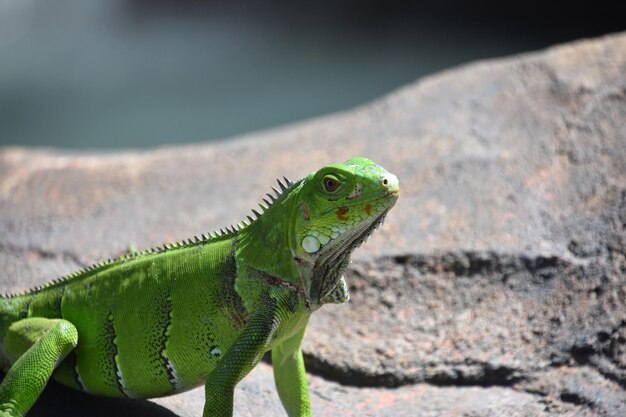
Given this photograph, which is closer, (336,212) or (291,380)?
(336,212)

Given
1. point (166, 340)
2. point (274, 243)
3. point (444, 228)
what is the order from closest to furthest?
point (274, 243) → point (166, 340) → point (444, 228)

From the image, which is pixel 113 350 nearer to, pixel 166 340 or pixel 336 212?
pixel 166 340

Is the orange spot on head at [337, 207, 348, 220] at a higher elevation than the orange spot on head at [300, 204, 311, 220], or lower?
higher

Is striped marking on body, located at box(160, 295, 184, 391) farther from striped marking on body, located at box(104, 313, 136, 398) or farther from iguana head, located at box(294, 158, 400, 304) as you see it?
iguana head, located at box(294, 158, 400, 304)

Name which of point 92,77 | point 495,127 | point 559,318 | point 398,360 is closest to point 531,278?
point 559,318

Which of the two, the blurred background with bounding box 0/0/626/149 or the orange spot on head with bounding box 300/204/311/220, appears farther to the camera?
the blurred background with bounding box 0/0/626/149

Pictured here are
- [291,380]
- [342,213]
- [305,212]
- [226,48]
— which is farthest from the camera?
[226,48]

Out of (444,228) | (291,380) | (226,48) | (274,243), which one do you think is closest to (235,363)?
(274,243)

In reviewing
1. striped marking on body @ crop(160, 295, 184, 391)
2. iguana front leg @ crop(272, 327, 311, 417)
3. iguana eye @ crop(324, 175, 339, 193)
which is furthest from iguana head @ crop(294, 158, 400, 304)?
striped marking on body @ crop(160, 295, 184, 391)

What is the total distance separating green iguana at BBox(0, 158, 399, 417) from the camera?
414 cm

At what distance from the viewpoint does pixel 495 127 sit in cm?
737

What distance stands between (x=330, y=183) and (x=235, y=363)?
0.91 meters

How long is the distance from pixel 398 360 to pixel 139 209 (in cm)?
260

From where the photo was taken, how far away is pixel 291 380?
15.8 feet
